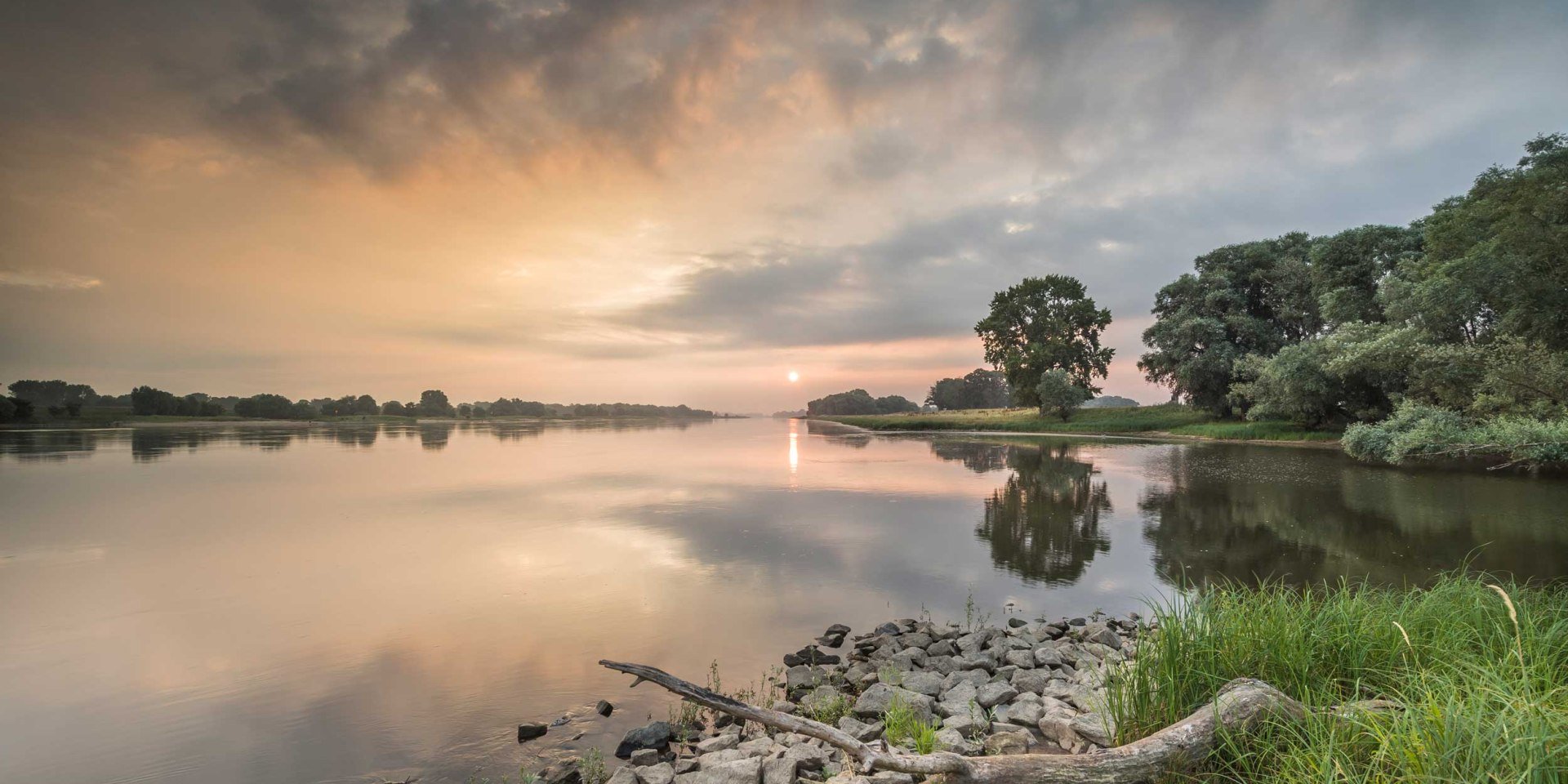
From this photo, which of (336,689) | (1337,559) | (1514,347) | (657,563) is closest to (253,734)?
(336,689)

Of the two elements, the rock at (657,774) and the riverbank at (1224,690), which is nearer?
the riverbank at (1224,690)

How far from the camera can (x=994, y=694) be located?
241 inches

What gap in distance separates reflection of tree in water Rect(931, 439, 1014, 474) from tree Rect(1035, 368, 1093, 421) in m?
15.0

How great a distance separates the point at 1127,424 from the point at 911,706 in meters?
62.4

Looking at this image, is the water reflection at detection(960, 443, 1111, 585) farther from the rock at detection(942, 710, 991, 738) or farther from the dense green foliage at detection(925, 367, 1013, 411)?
the dense green foliage at detection(925, 367, 1013, 411)

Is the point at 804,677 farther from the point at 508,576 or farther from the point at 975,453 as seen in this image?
the point at 975,453

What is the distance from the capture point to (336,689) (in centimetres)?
688

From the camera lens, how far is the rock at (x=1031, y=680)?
6.41 metres

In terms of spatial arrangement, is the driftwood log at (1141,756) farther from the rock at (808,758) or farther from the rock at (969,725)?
the rock at (969,725)

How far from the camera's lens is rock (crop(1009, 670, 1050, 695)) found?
252 inches

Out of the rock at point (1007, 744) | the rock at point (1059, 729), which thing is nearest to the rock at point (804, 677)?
the rock at point (1007, 744)

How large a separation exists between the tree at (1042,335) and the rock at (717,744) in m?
64.5

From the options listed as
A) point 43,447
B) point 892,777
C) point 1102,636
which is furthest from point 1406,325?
point 43,447

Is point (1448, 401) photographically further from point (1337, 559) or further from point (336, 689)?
point (336, 689)
